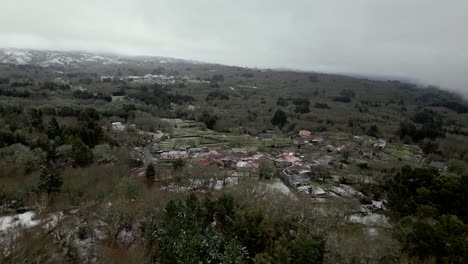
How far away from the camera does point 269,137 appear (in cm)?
5566

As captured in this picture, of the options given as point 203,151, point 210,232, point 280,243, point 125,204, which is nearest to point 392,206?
point 280,243

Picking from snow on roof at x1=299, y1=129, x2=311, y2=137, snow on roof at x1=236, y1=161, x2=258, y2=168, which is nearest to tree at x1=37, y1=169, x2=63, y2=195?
snow on roof at x1=236, y1=161, x2=258, y2=168

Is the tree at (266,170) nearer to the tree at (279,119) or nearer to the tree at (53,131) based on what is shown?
the tree at (53,131)

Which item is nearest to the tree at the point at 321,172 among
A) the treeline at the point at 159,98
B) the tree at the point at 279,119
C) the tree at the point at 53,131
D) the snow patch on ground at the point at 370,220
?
the snow patch on ground at the point at 370,220

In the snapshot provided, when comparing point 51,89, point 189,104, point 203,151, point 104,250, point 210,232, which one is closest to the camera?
point 104,250

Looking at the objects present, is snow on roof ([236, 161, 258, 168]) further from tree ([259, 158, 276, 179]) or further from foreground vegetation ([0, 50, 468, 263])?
foreground vegetation ([0, 50, 468, 263])

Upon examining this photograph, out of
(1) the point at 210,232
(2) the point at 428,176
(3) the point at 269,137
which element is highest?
(2) the point at 428,176

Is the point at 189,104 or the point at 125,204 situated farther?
the point at 189,104

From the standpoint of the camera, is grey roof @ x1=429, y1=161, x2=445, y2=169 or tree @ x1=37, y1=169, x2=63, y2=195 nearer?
tree @ x1=37, y1=169, x2=63, y2=195

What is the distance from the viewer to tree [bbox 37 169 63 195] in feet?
63.7

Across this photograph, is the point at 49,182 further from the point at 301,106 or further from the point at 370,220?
the point at 301,106

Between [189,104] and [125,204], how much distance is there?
64182 millimetres

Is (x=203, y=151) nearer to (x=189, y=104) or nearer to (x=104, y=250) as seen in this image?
(x=104, y=250)

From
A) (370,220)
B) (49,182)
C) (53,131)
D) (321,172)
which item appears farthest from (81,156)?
(321,172)
